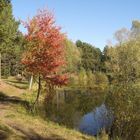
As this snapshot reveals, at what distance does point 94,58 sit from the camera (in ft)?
427

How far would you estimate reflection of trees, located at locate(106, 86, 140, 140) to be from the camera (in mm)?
20094

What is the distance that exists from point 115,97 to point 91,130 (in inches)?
372

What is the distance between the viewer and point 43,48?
27.8 m

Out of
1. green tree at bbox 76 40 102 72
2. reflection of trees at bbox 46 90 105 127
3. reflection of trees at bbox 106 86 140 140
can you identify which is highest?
green tree at bbox 76 40 102 72

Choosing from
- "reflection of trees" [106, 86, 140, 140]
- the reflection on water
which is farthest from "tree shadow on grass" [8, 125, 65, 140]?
"reflection of trees" [106, 86, 140, 140]

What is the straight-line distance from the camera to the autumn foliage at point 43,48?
2767 cm

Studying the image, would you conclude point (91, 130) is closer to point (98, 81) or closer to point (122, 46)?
point (122, 46)

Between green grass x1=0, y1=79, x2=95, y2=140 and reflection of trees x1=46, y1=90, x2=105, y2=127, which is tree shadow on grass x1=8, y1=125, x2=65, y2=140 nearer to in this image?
green grass x1=0, y1=79, x2=95, y2=140

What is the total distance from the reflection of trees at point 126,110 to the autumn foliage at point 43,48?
8.61 metres

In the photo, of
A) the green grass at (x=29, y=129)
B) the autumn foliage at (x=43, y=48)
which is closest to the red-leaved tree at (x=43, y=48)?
the autumn foliage at (x=43, y=48)

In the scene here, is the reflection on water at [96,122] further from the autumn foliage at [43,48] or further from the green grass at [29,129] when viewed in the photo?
the autumn foliage at [43,48]

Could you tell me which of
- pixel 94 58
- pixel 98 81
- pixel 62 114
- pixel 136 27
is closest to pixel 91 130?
pixel 62 114

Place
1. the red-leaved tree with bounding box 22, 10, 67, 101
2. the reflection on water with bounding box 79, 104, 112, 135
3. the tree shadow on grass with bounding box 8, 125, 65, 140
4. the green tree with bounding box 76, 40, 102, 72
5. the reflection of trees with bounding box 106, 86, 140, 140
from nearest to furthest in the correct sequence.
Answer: the tree shadow on grass with bounding box 8, 125, 65, 140 < the reflection of trees with bounding box 106, 86, 140, 140 < the reflection on water with bounding box 79, 104, 112, 135 < the red-leaved tree with bounding box 22, 10, 67, 101 < the green tree with bounding box 76, 40, 102, 72

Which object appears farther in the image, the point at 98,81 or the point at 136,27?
the point at 98,81
